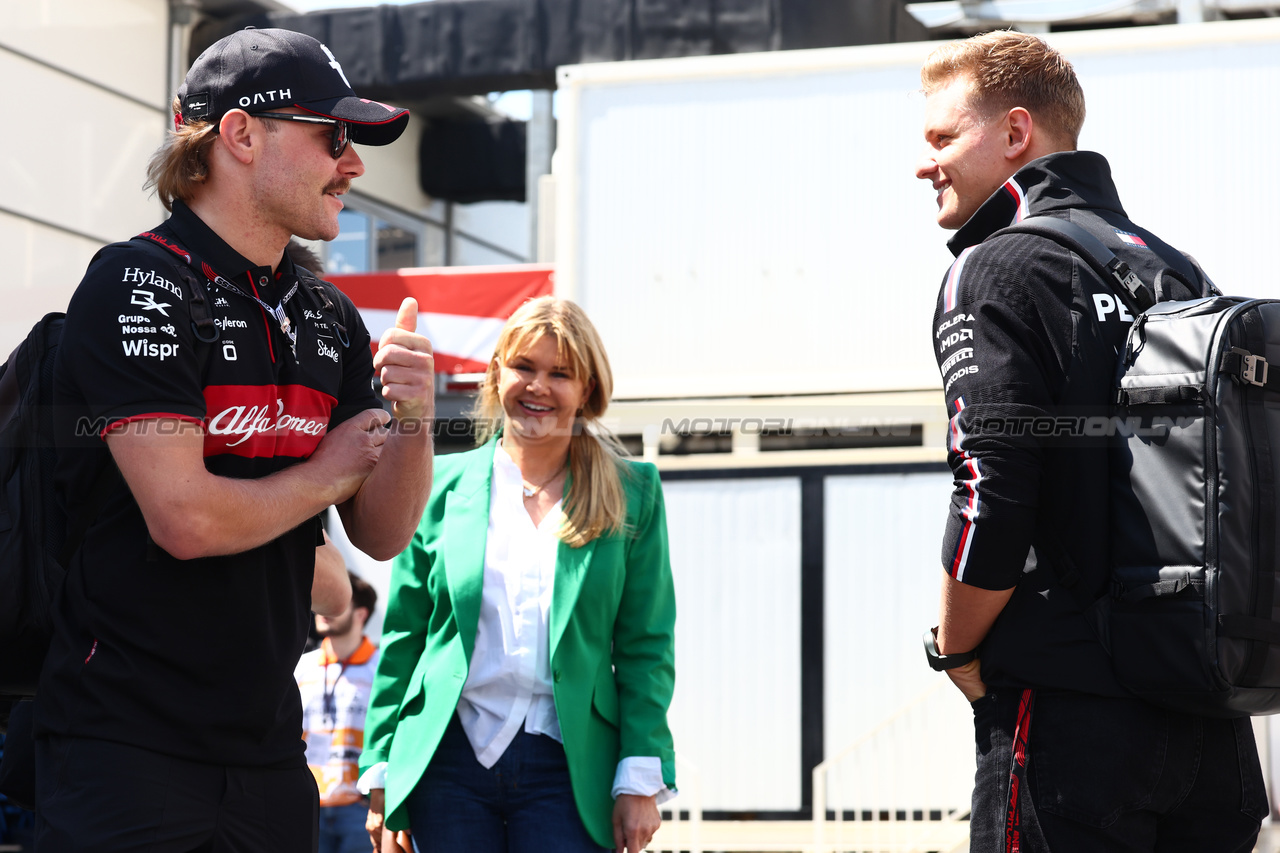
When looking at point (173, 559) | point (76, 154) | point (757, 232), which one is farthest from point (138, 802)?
point (76, 154)

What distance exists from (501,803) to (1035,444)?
1.62m

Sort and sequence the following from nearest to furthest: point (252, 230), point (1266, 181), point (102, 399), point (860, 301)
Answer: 1. point (102, 399)
2. point (252, 230)
3. point (1266, 181)
4. point (860, 301)

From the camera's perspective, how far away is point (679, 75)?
28.6ft

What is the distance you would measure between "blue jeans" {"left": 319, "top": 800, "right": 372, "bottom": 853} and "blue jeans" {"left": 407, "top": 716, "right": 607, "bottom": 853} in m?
3.29

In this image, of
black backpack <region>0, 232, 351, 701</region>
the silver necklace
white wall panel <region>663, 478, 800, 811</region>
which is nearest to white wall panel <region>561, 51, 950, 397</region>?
white wall panel <region>663, 478, 800, 811</region>

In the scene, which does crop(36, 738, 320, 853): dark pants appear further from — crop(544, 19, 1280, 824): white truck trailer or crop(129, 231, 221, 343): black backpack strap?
crop(544, 19, 1280, 824): white truck trailer

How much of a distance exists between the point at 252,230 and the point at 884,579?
21.5 ft

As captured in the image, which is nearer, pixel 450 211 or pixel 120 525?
pixel 120 525

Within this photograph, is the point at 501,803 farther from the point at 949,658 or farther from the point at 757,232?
the point at 757,232

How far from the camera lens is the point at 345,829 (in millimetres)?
6238

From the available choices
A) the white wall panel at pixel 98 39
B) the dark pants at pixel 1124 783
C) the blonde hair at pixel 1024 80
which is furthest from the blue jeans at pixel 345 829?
the white wall panel at pixel 98 39

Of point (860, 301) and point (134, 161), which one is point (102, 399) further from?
point (134, 161)

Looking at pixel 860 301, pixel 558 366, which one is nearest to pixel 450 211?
pixel 860 301

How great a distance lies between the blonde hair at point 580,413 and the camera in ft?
11.1
